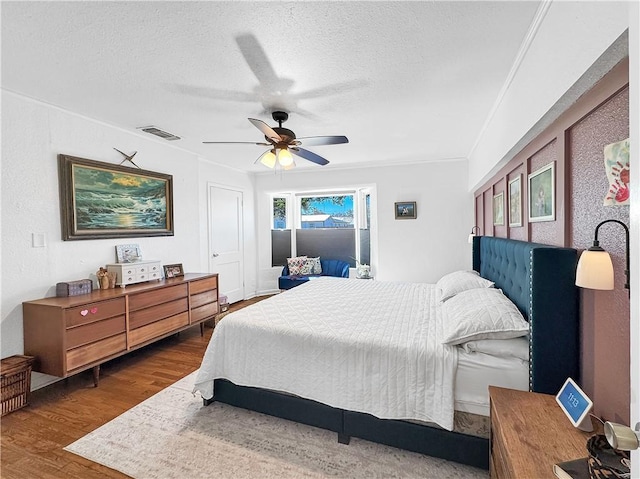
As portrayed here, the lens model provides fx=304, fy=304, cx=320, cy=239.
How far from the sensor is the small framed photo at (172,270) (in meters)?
3.80

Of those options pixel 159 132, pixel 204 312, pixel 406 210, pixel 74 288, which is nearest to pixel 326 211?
pixel 406 210

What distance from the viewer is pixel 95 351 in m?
2.64

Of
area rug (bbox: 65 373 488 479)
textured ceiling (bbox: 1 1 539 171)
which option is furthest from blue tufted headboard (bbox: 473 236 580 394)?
textured ceiling (bbox: 1 1 539 171)

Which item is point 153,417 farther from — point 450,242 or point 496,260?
point 450,242

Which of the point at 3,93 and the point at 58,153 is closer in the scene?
the point at 3,93

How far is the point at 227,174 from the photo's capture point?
5309 mm

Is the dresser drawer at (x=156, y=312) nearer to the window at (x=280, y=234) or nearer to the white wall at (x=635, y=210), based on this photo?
the window at (x=280, y=234)

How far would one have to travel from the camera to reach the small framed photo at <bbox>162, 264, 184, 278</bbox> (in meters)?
3.80

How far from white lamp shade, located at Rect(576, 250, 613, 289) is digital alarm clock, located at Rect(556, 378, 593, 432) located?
16.7 inches

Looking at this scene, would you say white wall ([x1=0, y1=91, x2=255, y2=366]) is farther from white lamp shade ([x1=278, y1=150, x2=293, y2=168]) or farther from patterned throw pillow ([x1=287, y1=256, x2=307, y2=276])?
patterned throw pillow ([x1=287, y1=256, x2=307, y2=276])

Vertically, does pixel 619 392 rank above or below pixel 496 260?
below

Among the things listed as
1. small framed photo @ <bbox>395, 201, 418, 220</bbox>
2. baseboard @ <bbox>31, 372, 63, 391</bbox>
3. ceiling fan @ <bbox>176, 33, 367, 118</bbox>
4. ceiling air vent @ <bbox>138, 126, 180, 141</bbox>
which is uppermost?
ceiling air vent @ <bbox>138, 126, 180, 141</bbox>

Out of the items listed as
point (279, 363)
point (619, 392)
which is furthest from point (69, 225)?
point (619, 392)

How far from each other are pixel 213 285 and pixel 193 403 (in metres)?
1.91
